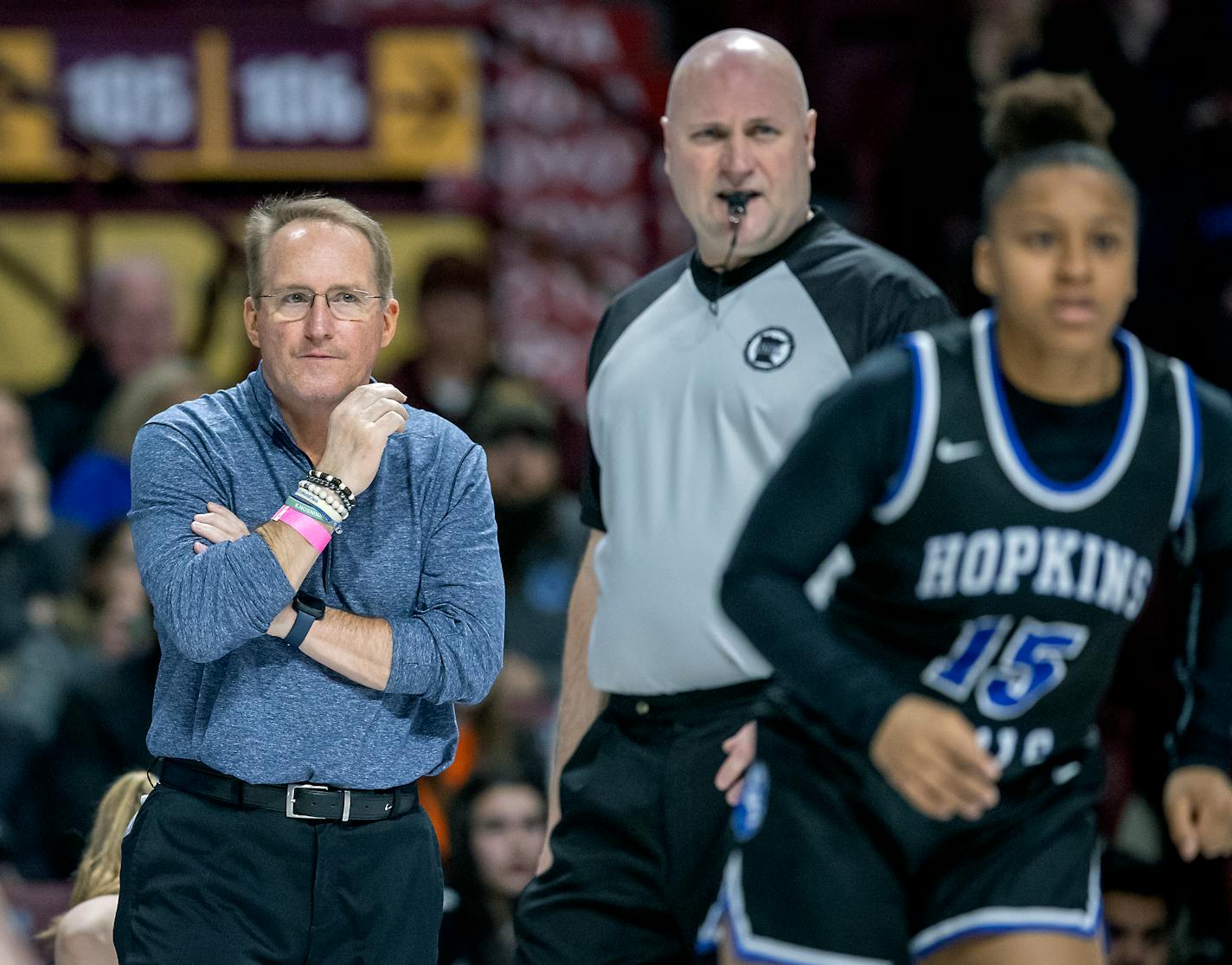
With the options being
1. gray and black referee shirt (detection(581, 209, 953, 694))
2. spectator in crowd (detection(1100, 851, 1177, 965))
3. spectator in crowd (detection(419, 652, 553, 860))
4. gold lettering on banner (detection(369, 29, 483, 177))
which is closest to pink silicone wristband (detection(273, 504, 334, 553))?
gray and black referee shirt (detection(581, 209, 953, 694))

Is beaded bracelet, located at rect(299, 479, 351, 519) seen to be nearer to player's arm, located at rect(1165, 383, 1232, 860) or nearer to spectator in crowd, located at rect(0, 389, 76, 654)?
player's arm, located at rect(1165, 383, 1232, 860)

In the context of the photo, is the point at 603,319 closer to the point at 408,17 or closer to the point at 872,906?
the point at 872,906

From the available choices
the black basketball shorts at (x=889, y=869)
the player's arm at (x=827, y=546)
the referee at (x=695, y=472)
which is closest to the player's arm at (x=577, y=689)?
the referee at (x=695, y=472)

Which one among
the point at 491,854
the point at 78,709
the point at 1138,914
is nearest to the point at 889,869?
the point at 491,854

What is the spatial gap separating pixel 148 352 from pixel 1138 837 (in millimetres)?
3984

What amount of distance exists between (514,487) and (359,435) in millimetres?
3515

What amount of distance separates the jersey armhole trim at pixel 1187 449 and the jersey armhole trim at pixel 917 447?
325 mm

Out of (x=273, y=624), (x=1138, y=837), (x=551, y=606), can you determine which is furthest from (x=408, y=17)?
(x=273, y=624)

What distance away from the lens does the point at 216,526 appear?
3119 millimetres

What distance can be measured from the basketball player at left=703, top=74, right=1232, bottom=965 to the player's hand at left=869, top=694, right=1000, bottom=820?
1.8 inches

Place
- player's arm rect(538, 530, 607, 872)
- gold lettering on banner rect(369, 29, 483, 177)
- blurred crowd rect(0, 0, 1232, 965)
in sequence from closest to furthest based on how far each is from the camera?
player's arm rect(538, 530, 607, 872) < blurred crowd rect(0, 0, 1232, 965) < gold lettering on banner rect(369, 29, 483, 177)

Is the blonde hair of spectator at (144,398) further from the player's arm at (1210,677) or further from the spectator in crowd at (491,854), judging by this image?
the player's arm at (1210,677)

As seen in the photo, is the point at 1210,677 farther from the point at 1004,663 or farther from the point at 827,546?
the point at 827,546

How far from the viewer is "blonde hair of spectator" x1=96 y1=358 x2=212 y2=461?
22.4 feet
